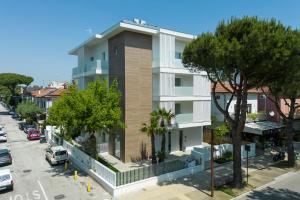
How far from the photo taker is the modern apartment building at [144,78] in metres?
22.6

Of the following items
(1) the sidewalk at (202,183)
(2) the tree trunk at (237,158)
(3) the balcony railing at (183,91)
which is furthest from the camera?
(3) the balcony railing at (183,91)

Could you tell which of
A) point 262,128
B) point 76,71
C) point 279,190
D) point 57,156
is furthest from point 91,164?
point 262,128

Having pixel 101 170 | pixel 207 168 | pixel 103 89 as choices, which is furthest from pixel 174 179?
pixel 103 89

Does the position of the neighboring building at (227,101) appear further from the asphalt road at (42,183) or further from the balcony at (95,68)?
the asphalt road at (42,183)

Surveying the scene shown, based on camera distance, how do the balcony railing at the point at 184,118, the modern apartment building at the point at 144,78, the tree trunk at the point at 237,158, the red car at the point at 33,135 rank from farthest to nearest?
1. the red car at the point at 33,135
2. the balcony railing at the point at 184,118
3. the modern apartment building at the point at 144,78
4. the tree trunk at the point at 237,158

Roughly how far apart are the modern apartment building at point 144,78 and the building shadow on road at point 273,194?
32.5 feet

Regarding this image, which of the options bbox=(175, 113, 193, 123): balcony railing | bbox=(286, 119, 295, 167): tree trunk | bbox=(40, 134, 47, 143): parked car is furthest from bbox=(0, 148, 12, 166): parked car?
bbox=(286, 119, 295, 167): tree trunk

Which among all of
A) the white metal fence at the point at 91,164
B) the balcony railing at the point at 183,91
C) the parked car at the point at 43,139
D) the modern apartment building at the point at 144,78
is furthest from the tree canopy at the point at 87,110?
the parked car at the point at 43,139

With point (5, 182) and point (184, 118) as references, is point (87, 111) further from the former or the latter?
point (184, 118)

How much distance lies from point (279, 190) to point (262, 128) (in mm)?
13274

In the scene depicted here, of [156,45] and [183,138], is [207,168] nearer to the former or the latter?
[183,138]

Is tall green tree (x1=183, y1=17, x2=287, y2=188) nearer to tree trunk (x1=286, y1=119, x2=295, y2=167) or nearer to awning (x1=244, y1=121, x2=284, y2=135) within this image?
tree trunk (x1=286, y1=119, x2=295, y2=167)

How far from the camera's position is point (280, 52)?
46.1ft

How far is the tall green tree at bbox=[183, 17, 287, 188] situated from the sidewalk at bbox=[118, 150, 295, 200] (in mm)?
2149
